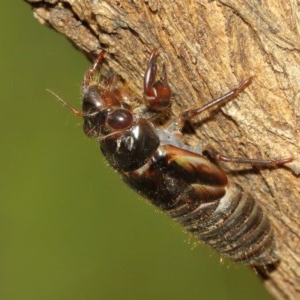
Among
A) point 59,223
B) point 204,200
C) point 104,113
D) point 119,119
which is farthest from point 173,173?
point 59,223

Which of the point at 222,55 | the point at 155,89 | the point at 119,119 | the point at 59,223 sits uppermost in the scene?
the point at 222,55

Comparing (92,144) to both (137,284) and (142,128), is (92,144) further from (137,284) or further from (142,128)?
(142,128)

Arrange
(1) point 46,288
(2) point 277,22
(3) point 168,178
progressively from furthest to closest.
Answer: (1) point 46,288 → (3) point 168,178 → (2) point 277,22

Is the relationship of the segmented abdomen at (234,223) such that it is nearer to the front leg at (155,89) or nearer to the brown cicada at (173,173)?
the brown cicada at (173,173)

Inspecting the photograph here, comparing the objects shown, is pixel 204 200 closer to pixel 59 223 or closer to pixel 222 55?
pixel 222 55

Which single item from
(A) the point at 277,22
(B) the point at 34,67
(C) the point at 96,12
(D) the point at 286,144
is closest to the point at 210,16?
(A) the point at 277,22
